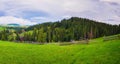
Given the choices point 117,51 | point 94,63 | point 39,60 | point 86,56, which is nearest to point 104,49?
point 117,51

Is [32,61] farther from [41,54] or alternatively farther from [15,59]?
[41,54]

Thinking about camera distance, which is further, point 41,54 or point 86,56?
point 41,54

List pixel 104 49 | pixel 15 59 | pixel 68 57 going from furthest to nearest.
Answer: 1. pixel 104 49
2. pixel 68 57
3. pixel 15 59

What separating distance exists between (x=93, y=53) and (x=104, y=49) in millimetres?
4260

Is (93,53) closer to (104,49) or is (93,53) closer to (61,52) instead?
(104,49)

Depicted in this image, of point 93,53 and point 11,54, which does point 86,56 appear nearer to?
point 93,53

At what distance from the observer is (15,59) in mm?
44594

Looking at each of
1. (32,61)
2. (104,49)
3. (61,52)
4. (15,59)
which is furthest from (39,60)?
(104,49)

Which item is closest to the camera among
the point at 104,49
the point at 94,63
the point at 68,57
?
the point at 94,63

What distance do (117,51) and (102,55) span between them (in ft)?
14.4

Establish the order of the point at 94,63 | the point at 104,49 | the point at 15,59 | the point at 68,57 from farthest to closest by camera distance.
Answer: the point at 104,49 < the point at 68,57 < the point at 15,59 < the point at 94,63

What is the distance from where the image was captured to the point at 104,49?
172 feet

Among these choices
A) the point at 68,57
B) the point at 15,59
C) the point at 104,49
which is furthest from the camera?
the point at 104,49

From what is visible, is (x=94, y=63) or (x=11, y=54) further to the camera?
(x=11, y=54)
